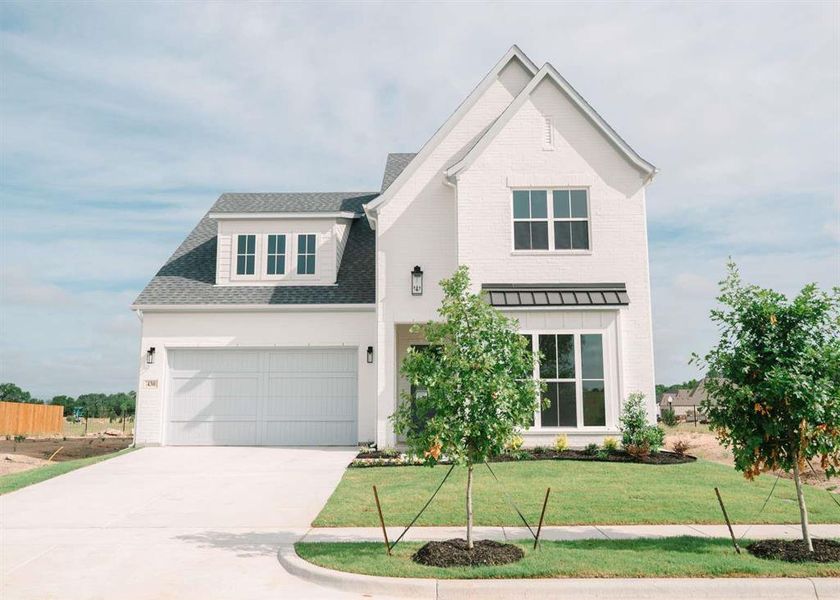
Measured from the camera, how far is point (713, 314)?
8414 mm

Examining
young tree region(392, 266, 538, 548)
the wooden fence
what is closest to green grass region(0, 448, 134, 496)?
young tree region(392, 266, 538, 548)

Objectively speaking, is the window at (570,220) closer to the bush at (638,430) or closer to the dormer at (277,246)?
the bush at (638,430)

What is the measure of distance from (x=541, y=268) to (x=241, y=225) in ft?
29.9

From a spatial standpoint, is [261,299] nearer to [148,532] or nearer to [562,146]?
[562,146]

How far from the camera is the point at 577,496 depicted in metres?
11.0

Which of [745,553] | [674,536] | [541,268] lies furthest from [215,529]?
[541,268]

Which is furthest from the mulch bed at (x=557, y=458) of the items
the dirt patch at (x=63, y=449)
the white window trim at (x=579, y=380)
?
the dirt patch at (x=63, y=449)

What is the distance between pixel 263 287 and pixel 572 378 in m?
9.31

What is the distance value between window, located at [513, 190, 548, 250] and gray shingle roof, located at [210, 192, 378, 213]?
615 cm

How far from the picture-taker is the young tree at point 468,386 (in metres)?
7.68

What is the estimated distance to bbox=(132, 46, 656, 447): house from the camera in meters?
16.5

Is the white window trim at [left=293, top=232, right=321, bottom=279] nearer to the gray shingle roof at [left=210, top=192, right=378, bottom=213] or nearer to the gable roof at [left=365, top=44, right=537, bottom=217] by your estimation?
the gray shingle roof at [left=210, top=192, right=378, bottom=213]

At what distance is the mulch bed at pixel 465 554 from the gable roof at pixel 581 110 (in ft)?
37.5

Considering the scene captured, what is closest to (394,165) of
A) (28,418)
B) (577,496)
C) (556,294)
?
(556,294)
